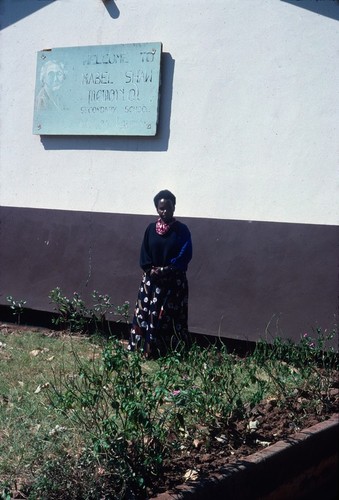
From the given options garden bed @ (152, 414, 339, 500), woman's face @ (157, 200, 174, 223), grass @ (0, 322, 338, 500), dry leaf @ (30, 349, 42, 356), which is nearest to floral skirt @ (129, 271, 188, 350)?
woman's face @ (157, 200, 174, 223)

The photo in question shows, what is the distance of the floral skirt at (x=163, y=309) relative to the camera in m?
7.95

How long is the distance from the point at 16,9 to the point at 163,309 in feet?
14.6

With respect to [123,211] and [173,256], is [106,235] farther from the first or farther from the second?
[173,256]

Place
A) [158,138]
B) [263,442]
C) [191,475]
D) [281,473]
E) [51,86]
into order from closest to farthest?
[191,475], [281,473], [263,442], [158,138], [51,86]

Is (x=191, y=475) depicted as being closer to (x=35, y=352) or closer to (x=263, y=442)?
(x=263, y=442)

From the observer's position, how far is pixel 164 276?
7.90 metres

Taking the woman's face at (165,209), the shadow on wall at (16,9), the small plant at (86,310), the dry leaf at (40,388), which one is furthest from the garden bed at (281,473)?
the shadow on wall at (16,9)

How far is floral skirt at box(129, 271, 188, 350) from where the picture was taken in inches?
A: 313

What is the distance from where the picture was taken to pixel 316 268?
7746mm

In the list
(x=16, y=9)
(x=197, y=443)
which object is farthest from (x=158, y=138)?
(x=197, y=443)

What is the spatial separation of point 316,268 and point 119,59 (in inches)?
129

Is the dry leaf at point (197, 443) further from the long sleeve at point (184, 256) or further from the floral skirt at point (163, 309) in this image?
the long sleeve at point (184, 256)

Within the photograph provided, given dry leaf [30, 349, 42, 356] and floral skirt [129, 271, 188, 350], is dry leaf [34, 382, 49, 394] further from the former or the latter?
floral skirt [129, 271, 188, 350]

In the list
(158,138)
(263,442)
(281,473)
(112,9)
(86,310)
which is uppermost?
(112,9)
